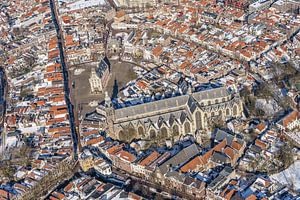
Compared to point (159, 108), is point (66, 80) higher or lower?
lower

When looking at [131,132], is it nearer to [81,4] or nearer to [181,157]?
[181,157]

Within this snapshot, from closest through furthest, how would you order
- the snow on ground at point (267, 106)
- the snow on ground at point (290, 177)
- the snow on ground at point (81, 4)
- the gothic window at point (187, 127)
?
the snow on ground at point (290, 177) < the gothic window at point (187, 127) < the snow on ground at point (267, 106) < the snow on ground at point (81, 4)

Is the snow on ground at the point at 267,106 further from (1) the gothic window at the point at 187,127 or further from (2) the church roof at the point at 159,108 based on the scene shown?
(1) the gothic window at the point at 187,127

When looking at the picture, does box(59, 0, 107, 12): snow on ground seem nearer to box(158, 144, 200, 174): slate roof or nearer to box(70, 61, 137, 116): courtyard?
box(70, 61, 137, 116): courtyard

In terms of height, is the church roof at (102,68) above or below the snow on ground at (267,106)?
above

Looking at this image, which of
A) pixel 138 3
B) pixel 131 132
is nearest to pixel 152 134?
pixel 131 132

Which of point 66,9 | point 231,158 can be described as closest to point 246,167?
point 231,158

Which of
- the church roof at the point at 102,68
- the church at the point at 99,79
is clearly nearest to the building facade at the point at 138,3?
the church roof at the point at 102,68
